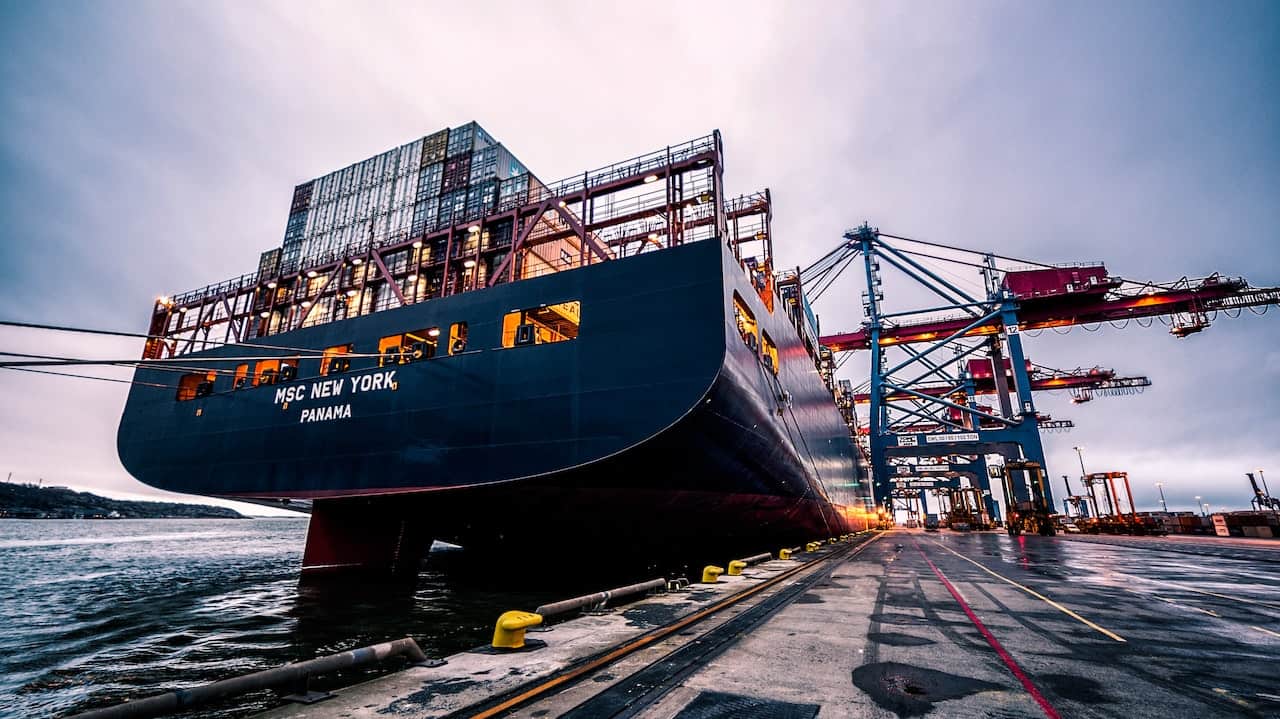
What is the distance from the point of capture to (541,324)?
15.9 meters

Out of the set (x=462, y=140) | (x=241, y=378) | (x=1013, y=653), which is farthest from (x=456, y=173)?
(x=1013, y=653)

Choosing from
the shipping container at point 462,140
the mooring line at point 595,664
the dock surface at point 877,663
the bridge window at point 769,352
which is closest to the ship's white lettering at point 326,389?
the shipping container at point 462,140

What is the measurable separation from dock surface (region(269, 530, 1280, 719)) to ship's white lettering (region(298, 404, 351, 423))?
37.8 ft

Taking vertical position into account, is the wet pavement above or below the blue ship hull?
below

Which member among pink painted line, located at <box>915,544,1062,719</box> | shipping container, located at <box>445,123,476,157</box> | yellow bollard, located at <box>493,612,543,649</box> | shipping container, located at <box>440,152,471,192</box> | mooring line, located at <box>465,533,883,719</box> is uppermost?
shipping container, located at <box>445,123,476,157</box>

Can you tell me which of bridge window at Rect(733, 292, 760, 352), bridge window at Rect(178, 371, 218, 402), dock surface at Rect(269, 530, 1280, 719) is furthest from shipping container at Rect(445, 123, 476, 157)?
dock surface at Rect(269, 530, 1280, 719)

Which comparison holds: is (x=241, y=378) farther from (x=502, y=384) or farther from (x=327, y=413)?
(x=502, y=384)

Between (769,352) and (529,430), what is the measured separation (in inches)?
421

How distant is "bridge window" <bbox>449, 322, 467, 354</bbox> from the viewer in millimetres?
14961

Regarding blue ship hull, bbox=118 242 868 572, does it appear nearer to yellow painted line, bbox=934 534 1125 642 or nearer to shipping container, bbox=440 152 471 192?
yellow painted line, bbox=934 534 1125 642

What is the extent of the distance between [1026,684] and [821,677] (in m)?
1.86

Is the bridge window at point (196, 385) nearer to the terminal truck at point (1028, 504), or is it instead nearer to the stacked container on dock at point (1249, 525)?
the terminal truck at point (1028, 504)

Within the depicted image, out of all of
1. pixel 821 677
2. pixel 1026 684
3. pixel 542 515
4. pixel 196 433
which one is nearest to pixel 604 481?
pixel 542 515

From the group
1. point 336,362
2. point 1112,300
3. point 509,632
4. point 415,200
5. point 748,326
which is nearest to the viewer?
point 509,632
